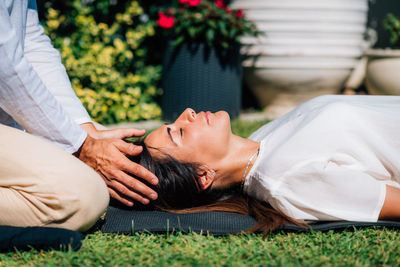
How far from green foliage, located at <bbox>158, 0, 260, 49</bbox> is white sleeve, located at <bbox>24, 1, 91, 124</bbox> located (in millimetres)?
2486

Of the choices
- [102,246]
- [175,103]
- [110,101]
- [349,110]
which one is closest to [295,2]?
[175,103]

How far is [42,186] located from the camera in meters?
1.86

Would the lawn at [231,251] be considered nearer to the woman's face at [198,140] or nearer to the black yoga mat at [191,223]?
the black yoga mat at [191,223]

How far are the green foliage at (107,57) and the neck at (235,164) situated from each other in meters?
2.93

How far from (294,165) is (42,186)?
1.25 meters

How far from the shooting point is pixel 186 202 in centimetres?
240

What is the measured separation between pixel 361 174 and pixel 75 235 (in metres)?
1.44

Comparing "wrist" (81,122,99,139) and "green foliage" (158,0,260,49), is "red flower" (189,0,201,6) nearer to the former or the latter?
"green foliage" (158,0,260,49)

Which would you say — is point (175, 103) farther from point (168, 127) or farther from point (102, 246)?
point (102, 246)

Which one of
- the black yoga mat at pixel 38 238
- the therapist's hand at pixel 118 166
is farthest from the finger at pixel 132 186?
the black yoga mat at pixel 38 238

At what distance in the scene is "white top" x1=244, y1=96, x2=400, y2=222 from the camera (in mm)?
2025

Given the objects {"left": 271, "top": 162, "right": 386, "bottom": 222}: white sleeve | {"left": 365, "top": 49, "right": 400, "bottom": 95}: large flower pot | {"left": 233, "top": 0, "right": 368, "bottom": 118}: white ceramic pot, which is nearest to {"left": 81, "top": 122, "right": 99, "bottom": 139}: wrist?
{"left": 271, "top": 162, "right": 386, "bottom": 222}: white sleeve

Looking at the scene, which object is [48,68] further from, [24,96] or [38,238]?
[38,238]

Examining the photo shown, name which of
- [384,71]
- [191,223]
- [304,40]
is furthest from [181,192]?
[384,71]
